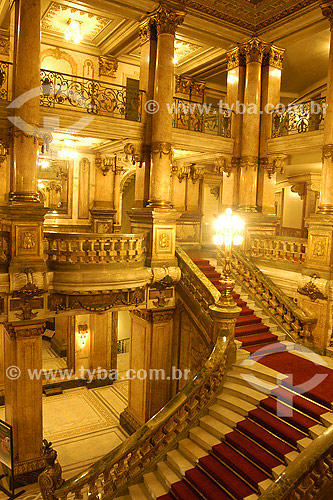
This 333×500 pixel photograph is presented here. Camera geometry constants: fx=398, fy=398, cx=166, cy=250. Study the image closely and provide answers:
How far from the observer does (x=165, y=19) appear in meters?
10.1

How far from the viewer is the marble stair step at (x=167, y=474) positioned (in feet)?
21.6

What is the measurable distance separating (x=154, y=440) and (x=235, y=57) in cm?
1085

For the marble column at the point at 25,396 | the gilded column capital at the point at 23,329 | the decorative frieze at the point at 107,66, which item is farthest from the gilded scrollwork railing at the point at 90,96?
the marble column at the point at 25,396

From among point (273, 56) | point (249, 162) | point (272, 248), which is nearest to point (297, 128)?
point (249, 162)

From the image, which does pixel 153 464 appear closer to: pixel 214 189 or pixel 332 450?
pixel 332 450

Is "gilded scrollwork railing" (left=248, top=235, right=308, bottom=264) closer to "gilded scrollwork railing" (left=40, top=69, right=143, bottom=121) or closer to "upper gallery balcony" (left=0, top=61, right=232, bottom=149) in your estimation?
"upper gallery balcony" (left=0, top=61, right=232, bottom=149)

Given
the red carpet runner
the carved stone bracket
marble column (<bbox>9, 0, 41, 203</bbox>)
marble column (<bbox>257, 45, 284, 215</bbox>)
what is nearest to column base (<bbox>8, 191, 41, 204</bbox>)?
marble column (<bbox>9, 0, 41, 203</bbox>)

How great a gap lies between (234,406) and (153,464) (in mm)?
1777

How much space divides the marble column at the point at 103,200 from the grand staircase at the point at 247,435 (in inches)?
303

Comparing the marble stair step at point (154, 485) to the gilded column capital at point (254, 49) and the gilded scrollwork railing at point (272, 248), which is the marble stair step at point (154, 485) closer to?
the gilded scrollwork railing at point (272, 248)

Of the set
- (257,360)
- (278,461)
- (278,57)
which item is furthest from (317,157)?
(278,461)

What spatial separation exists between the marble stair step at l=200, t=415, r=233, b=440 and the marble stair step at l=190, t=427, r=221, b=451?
64 mm

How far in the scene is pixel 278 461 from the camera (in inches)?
242

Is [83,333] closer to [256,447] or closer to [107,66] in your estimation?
[256,447]
